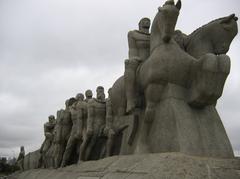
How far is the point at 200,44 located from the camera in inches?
→ 299

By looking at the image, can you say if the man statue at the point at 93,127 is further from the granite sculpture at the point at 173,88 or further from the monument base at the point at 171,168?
the monument base at the point at 171,168

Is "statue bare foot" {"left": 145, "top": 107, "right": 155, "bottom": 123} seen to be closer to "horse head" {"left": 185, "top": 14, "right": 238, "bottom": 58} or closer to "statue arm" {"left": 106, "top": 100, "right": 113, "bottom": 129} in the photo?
"horse head" {"left": 185, "top": 14, "right": 238, "bottom": 58}

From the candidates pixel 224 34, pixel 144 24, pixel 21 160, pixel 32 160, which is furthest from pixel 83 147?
pixel 21 160

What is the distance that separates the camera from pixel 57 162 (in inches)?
450

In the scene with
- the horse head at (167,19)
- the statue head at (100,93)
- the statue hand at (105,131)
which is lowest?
the statue hand at (105,131)

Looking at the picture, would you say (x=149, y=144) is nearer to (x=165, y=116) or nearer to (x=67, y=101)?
(x=165, y=116)

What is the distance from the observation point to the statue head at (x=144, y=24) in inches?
336

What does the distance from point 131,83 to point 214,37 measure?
202 cm

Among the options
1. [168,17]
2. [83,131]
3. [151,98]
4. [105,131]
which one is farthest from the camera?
[83,131]

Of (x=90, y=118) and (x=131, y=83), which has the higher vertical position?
(x=131, y=83)

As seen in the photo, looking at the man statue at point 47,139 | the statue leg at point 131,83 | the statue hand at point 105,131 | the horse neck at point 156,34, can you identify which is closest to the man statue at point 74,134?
the statue hand at point 105,131

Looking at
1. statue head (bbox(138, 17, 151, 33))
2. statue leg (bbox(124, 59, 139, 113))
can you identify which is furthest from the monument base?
statue head (bbox(138, 17, 151, 33))

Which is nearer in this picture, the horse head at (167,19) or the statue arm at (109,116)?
the horse head at (167,19)

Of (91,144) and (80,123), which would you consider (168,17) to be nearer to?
(91,144)
